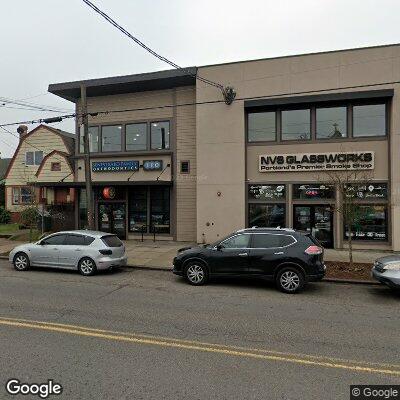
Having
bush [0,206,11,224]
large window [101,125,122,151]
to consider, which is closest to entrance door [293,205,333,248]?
large window [101,125,122,151]

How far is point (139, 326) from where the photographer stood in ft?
21.0

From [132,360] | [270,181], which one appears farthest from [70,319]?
[270,181]

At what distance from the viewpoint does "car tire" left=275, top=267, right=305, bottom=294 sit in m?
9.33

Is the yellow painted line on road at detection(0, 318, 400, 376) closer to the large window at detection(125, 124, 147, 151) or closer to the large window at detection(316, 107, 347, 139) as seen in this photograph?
the large window at detection(316, 107, 347, 139)

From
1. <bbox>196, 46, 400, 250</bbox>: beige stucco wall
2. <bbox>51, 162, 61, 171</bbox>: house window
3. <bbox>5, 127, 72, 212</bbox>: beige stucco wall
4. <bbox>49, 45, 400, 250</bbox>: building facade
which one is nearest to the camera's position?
<bbox>196, 46, 400, 250</bbox>: beige stucco wall

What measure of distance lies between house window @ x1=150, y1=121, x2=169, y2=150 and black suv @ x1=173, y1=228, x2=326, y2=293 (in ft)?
32.6

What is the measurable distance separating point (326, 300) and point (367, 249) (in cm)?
841

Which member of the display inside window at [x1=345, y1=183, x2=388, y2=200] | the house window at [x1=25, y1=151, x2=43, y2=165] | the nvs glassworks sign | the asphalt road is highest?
the house window at [x1=25, y1=151, x2=43, y2=165]

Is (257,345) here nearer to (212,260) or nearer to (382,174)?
(212,260)

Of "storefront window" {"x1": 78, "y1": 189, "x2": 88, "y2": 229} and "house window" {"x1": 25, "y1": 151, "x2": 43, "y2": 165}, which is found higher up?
"house window" {"x1": 25, "y1": 151, "x2": 43, "y2": 165}

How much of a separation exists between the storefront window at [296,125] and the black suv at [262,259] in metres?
8.08

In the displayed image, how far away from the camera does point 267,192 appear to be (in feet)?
56.5

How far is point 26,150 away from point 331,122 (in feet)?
71.7

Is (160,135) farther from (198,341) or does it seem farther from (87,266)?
(198,341)
